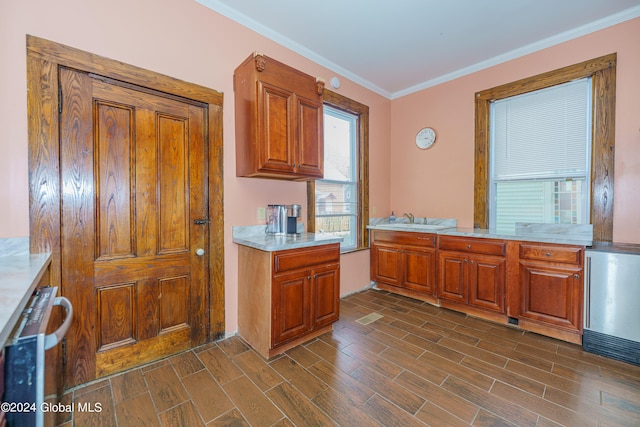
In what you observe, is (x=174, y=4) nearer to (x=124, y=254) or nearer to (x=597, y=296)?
(x=124, y=254)

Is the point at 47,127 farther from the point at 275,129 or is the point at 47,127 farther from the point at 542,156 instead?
the point at 542,156

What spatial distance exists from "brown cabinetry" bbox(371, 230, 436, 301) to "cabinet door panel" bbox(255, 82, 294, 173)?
1869 mm

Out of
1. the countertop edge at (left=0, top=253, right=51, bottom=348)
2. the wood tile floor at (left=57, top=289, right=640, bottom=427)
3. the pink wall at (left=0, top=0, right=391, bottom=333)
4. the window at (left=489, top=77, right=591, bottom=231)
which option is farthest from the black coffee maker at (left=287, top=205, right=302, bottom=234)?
the window at (left=489, top=77, right=591, bottom=231)

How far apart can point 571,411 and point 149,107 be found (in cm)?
344

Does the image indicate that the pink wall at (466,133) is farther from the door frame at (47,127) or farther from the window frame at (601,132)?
the door frame at (47,127)

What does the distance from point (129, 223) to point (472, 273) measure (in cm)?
326

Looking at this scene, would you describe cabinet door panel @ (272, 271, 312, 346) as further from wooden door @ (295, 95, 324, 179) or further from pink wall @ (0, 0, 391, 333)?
wooden door @ (295, 95, 324, 179)

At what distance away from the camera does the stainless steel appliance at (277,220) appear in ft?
8.77

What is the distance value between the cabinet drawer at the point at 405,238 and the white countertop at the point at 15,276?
3288 millimetres

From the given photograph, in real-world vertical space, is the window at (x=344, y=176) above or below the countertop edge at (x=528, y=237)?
above

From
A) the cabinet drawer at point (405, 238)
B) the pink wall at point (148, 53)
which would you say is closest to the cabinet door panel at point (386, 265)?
the cabinet drawer at point (405, 238)

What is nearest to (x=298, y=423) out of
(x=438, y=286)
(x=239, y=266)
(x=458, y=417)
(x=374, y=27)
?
(x=458, y=417)

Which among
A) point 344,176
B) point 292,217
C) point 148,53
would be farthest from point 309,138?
point 148,53

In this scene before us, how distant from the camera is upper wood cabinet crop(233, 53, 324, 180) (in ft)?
7.39
